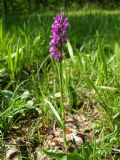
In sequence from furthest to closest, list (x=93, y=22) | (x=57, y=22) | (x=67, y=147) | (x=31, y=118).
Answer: (x=93, y=22) → (x=31, y=118) → (x=67, y=147) → (x=57, y=22)

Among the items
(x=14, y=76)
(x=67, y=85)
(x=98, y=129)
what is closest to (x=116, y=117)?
(x=98, y=129)

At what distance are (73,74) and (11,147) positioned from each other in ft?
3.74

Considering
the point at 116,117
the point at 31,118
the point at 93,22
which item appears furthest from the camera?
the point at 93,22

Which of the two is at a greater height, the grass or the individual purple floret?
the individual purple floret

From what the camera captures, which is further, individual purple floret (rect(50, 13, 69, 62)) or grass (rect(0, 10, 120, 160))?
grass (rect(0, 10, 120, 160))

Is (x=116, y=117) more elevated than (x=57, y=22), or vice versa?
(x=57, y=22)

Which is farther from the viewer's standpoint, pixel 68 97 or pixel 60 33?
pixel 68 97

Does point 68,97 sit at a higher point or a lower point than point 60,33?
lower

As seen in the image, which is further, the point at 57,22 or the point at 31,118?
the point at 31,118

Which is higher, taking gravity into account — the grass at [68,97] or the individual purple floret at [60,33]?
the individual purple floret at [60,33]

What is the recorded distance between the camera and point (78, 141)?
212 centimetres

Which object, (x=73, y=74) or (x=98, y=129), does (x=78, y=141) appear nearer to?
(x=98, y=129)

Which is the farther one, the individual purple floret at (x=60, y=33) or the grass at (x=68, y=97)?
the grass at (x=68, y=97)

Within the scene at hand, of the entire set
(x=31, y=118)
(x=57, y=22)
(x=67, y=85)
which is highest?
(x=57, y=22)
